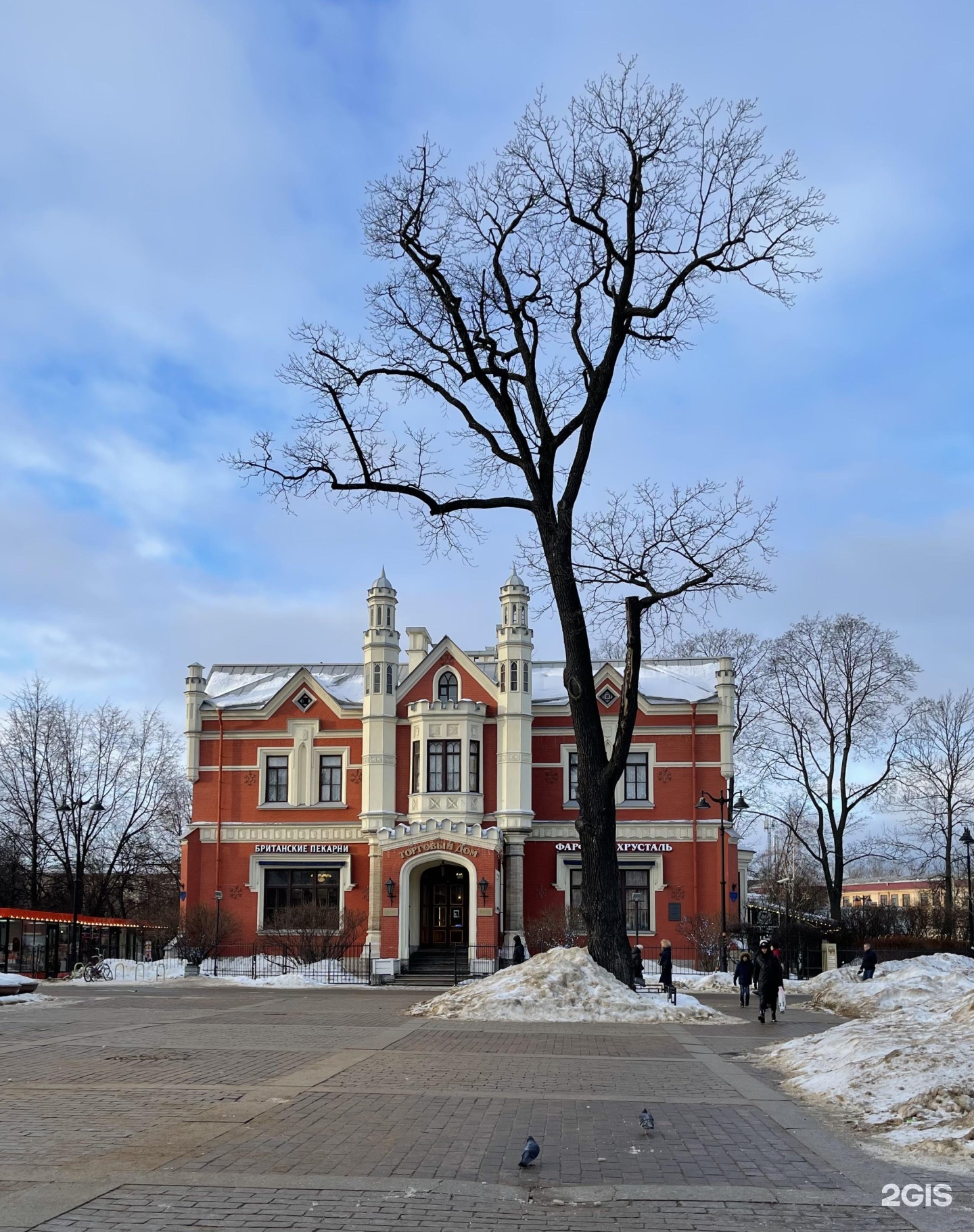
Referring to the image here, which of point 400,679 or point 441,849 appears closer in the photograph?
point 441,849

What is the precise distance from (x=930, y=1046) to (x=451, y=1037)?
801cm

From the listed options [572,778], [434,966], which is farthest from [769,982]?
[572,778]

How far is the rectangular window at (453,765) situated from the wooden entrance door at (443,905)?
2.68 meters

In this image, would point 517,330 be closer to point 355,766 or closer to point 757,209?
point 757,209

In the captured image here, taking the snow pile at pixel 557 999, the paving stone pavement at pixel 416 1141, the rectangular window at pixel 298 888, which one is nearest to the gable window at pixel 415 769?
the rectangular window at pixel 298 888

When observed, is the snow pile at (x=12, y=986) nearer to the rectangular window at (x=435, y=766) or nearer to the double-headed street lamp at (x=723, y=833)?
the rectangular window at (x=435, y=766)

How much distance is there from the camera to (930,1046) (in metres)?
11.4

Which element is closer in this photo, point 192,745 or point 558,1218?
point 558,1218

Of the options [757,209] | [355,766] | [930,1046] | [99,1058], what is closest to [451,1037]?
[99,1058]

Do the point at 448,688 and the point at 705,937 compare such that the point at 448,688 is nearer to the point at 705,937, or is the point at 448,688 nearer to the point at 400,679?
the point at 400,679

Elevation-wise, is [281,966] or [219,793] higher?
[219,793]

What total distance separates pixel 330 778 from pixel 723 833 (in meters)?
14.0

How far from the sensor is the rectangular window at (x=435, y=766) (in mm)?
41531

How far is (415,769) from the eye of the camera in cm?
4166
